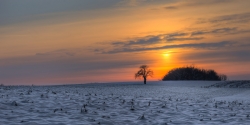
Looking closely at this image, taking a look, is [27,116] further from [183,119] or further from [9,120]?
[183,119]

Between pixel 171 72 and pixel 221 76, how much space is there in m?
14.3

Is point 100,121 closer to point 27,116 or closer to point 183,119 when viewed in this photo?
point 27,116

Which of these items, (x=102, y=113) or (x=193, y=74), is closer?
(x=102, y=113)

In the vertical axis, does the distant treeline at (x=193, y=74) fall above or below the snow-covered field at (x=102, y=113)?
above

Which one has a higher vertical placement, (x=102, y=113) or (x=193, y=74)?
(x=193, y=74)

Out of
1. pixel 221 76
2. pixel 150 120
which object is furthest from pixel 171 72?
pixel 150 120

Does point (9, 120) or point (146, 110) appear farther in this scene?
point (146, 110)

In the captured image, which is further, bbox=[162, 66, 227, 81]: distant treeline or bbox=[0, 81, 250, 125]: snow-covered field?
bbox=[162, 66, 227, 81]: distant treeline

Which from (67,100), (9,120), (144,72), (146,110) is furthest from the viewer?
(144,72)

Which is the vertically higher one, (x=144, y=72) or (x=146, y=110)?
(x=144, y=72)

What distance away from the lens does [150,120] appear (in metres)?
19.6

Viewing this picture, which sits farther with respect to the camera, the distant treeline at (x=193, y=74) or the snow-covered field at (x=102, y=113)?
the distant treeline at (x=193, y=74)

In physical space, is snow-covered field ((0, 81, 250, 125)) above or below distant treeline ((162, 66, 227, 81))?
below

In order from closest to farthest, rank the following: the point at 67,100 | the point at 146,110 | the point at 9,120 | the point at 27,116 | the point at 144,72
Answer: the point at 9,120 → the point at 27,116 → the point at 146,110 → the point at 67,100 → the point at 144,72
